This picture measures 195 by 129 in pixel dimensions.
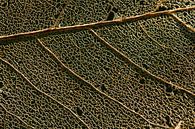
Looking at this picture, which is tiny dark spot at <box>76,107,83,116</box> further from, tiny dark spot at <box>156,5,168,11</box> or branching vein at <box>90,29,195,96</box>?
tiny dark spot at <box>156,5,168,11</box>

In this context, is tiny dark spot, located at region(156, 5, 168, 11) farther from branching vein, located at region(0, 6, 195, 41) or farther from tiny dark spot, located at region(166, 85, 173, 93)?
tiny dark spot, located at region(166, 85, 173, 93)

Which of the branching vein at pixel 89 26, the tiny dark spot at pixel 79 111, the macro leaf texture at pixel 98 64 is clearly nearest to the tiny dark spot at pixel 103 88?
the macro leaf texture at pixel 98 64

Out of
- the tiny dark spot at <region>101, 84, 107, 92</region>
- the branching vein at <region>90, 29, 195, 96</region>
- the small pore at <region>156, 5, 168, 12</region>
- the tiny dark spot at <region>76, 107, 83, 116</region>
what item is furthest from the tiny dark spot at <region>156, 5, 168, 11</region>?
the tiny dark spot at <region>76, 107, 83, 116</region>

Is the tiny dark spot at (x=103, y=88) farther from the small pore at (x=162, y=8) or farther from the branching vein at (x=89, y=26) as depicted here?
the small pore at (x=162, y=8)

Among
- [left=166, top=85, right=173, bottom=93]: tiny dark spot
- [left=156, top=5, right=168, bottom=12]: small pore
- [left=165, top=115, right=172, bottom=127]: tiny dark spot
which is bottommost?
[left=165, top=115, right=172, bottom=127]: tiny dark spot

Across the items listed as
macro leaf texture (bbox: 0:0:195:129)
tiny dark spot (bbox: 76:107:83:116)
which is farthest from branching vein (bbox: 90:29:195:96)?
tiny dark spot (bbox: 76:107:83:116)

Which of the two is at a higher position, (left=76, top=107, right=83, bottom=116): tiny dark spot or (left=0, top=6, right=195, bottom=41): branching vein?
(left=0, top=6, right=195, bottom=41): branching vein

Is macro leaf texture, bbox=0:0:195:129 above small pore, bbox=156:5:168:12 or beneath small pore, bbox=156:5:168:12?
beneath

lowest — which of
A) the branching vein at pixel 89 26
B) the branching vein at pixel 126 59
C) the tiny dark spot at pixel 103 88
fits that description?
the tiny dark spot at pixel 103 88

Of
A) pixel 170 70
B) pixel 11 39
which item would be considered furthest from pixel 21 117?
pixel 170 70
